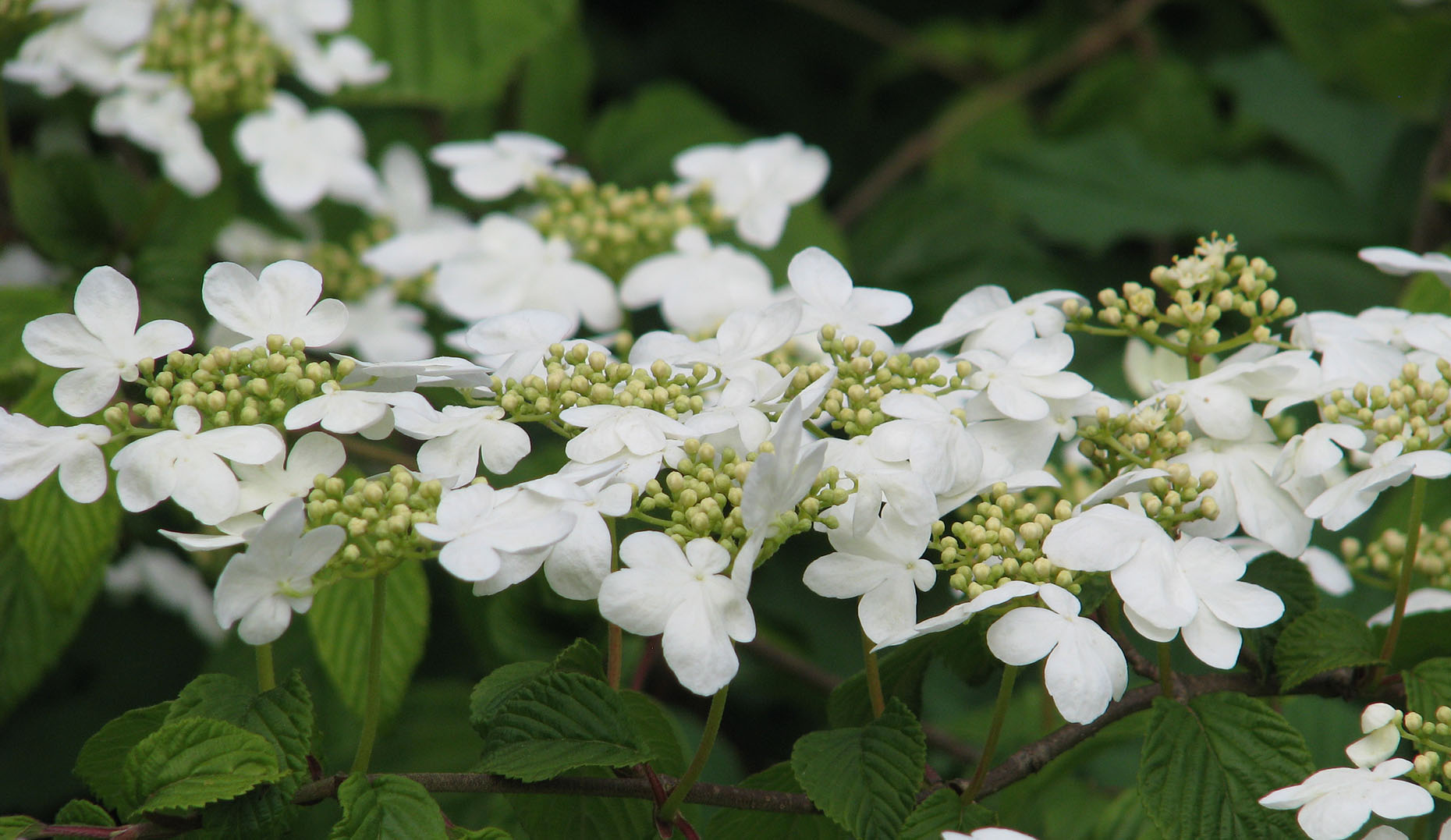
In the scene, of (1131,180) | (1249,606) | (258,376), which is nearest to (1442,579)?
(1249,606)

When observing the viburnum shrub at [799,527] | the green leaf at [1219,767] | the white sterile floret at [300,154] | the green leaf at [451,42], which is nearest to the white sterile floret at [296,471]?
the viburnum shrub at [799,527]

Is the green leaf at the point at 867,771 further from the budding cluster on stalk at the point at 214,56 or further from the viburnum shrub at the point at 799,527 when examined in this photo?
the budding cluster on stalk at the point at 214,56

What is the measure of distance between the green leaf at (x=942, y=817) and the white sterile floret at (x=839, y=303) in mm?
253

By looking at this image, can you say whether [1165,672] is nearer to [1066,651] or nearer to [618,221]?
[1066,651]

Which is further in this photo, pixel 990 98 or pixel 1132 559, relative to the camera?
pixel 990 98

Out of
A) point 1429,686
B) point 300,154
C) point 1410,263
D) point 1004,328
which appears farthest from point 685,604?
point 300,154

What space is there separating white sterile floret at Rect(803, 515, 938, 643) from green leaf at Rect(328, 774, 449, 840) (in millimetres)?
205

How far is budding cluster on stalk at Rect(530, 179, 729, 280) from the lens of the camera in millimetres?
1021

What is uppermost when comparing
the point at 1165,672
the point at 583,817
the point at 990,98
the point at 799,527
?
the point at 799,527

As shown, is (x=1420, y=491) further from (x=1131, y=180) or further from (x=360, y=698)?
(x=1131, y=180)

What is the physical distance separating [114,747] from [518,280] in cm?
53

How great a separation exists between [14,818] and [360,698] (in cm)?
32

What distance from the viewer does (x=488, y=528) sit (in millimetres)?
487

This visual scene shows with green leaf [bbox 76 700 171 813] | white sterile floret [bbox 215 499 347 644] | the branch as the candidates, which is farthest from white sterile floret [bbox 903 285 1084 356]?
the branch
